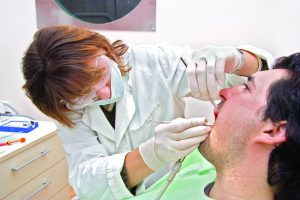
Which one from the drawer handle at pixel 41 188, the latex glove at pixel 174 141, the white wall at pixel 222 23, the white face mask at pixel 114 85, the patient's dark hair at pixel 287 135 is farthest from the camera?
the drawer handle at pixel 41 188

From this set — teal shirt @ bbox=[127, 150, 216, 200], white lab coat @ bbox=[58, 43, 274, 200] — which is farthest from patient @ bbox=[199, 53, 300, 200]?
white lab coat @ bbox=[58, 43, 274, 200]

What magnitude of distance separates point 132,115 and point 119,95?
0.10 meters

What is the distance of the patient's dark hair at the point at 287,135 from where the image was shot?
0.76m

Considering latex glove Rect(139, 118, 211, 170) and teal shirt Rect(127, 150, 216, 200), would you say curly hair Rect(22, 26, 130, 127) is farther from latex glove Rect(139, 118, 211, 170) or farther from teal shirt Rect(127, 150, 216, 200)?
teal shirt Rect(127, 150, 216, 200)

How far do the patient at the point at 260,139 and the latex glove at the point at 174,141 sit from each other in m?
0.04

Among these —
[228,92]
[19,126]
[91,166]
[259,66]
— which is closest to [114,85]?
[91,166]

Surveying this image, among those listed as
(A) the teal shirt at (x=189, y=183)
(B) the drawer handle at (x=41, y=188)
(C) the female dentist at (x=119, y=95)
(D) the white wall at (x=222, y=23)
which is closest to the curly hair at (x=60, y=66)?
(C) the female dentist at (x=119, y=95)

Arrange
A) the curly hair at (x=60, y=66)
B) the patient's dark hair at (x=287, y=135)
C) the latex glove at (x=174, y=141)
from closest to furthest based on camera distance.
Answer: the patient's dark hair at (x=287, y=135) → the latex glove at (x=174, y=141) → the curly hair at (x=60, y=66)

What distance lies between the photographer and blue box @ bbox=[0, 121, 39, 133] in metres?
1.74

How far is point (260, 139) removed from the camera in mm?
810

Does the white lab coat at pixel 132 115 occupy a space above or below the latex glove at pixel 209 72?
below

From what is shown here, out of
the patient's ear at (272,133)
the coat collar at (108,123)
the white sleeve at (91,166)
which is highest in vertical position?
the patient's ear at (272,133)

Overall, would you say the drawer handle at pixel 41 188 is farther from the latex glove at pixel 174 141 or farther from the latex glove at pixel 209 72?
the latex glove at pixel 209 72

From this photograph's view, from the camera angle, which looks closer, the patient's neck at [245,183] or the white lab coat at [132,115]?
the patient's neck at [245,183]
